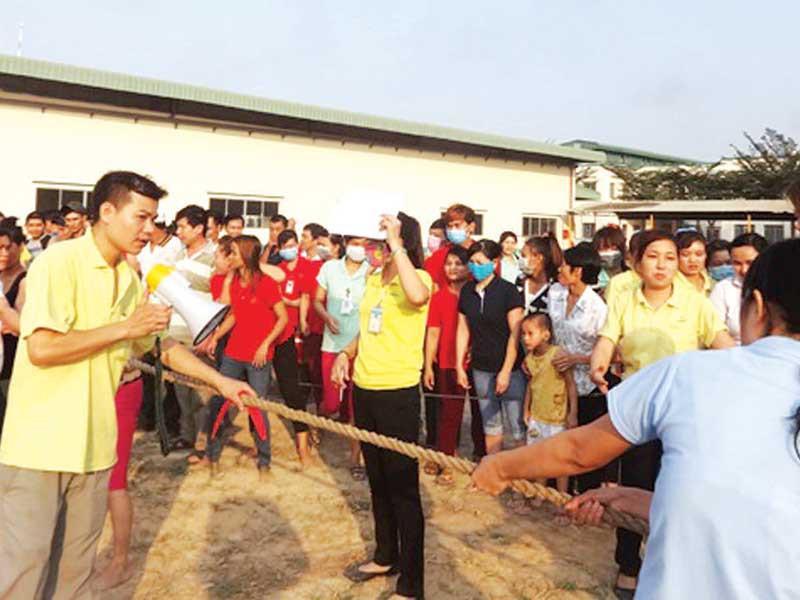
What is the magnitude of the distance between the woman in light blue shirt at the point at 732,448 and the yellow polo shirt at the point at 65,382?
185 cm

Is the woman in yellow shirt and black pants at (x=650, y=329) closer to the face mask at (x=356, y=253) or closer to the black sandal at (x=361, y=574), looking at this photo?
the black sandal at (x=361, y=574)

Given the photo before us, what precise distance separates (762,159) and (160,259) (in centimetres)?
2503

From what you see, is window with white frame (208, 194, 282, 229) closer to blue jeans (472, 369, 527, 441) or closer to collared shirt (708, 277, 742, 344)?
blue jeans (472, 369, 527, 441)

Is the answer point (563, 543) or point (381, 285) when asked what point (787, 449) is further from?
point (563, 543)

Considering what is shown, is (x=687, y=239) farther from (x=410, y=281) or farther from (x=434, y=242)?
(x=434, y=242)

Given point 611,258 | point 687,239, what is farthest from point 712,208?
point 687,239

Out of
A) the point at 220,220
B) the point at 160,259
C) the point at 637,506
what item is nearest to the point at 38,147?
the point at 220,220

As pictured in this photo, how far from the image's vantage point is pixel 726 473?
1.13 m

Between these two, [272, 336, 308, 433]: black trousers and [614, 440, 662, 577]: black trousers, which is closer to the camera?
[614, 440, 662, 577]: black trousers

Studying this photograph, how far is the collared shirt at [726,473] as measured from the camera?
1105 mm

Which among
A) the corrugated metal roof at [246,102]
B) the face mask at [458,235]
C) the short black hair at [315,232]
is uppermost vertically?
the corrugated metal roof at [246,102]

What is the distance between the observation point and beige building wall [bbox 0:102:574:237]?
11.3 meters


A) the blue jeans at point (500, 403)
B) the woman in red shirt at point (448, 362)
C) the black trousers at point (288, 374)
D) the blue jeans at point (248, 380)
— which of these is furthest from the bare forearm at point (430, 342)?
the blue jeans at point (248, 380)

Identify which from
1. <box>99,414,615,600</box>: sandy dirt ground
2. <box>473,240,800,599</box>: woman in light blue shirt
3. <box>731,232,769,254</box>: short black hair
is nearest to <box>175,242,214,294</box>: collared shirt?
<box>99,414,615,600</box>: sandy dirt ground
